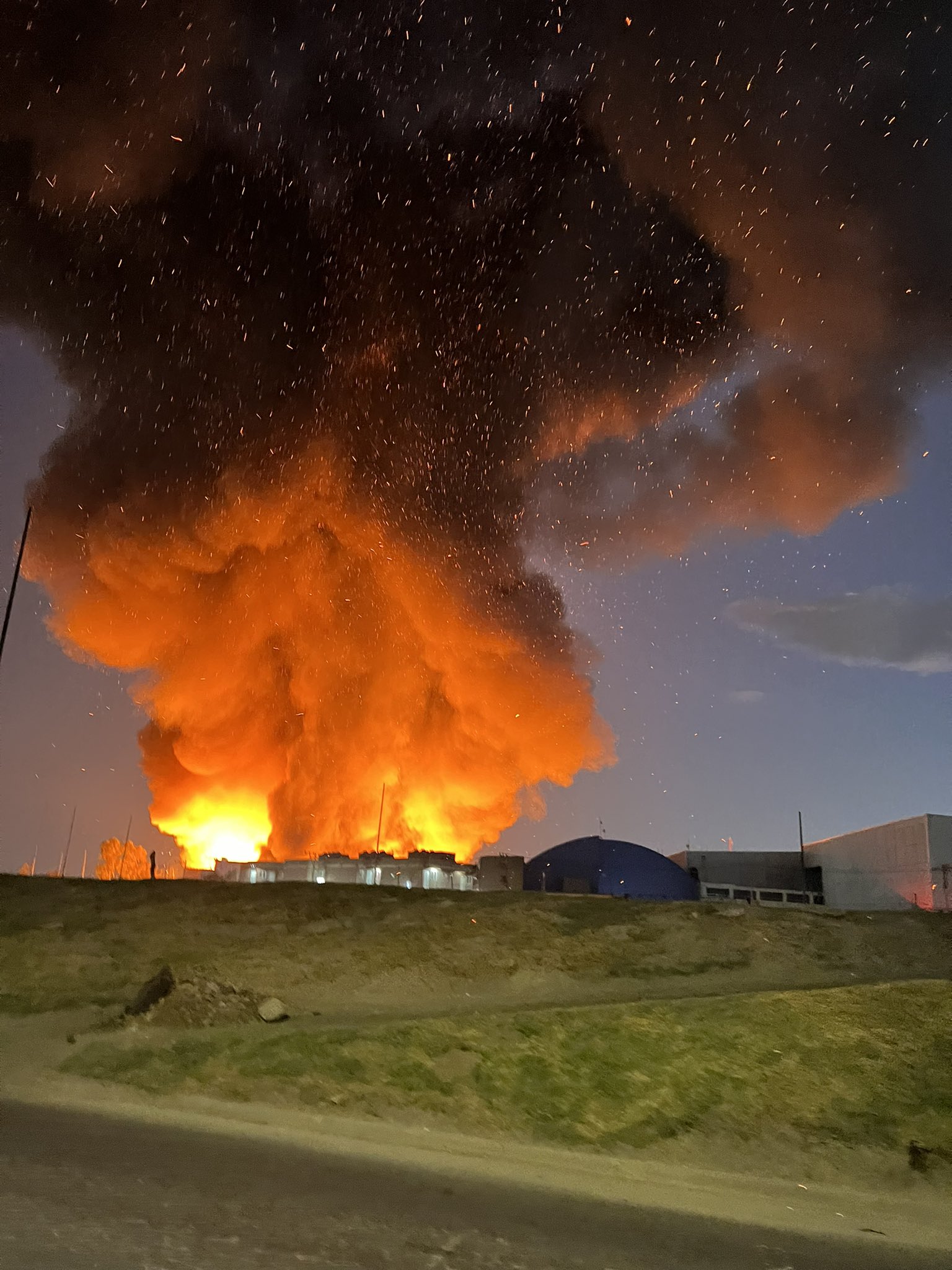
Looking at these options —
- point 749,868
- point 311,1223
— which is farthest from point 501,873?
point 311,1223

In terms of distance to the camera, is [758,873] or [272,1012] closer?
[272,1012]

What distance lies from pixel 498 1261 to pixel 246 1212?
7.02ft

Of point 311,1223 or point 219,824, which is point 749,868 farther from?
point 311,1223

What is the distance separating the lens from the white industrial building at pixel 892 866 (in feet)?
125

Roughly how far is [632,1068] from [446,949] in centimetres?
1014

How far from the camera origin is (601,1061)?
12633mm

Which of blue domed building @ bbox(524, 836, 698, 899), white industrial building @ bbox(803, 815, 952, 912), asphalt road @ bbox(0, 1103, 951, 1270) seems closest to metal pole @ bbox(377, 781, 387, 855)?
blue domed building @ bbox(524, 836, 698, 899)

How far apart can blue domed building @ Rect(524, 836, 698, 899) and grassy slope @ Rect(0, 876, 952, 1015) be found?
2245cm

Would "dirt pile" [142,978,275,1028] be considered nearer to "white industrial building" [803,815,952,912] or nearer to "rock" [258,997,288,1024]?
"rock" [258,997,288,1024]

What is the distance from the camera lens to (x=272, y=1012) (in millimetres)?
16500

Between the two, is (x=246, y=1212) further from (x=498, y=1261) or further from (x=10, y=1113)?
(x=10, y=1113)

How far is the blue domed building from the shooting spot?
1873 inches

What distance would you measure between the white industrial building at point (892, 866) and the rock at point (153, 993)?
93.1 feet

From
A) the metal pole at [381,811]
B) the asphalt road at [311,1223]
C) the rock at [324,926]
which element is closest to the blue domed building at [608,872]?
the metal pole at [381,811]
